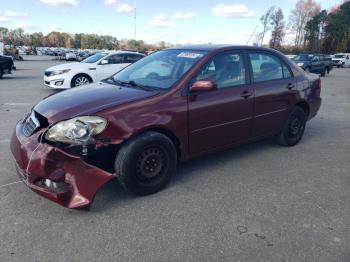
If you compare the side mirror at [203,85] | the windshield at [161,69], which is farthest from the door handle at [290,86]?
the side mirror at [203,85]

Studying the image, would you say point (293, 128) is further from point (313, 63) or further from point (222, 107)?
point (313, 63)

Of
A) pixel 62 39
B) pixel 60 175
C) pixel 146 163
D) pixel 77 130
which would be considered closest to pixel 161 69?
pixel 146 163

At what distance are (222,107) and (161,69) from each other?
0.93 m

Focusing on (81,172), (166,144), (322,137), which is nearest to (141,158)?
(166,144)

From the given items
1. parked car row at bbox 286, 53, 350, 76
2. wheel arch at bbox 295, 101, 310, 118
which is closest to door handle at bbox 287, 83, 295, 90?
wheel arch at bbox 295, 101, 310, 118

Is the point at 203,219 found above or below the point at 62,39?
below

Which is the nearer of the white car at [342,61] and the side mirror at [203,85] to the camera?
the side mirror at [203,85]

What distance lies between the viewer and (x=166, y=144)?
360cm

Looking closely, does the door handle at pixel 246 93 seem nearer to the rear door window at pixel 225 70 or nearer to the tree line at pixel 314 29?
the rear door window at pixel 225 70

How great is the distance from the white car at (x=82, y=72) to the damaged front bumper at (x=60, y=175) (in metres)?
8.48

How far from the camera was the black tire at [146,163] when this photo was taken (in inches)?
131

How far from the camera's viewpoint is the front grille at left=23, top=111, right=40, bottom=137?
3.35 metres

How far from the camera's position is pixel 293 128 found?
17.8 feet

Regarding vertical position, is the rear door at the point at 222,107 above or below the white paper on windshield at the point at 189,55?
below
